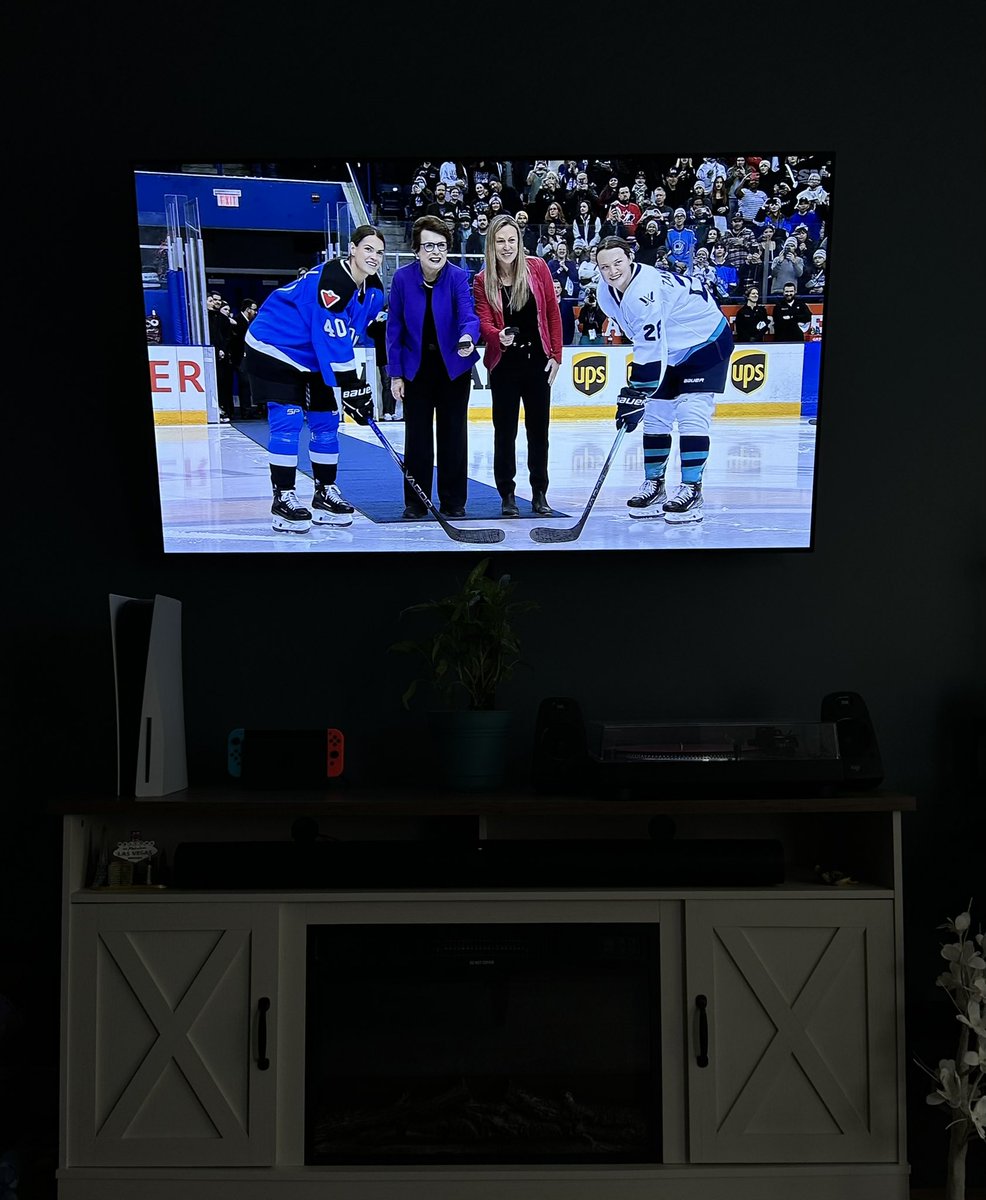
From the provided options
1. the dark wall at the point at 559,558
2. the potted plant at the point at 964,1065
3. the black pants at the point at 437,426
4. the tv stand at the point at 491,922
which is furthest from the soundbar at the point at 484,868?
the black pants at the point at 437,426

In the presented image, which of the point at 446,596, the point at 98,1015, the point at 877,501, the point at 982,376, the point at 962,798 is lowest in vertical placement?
the point at 98,1015

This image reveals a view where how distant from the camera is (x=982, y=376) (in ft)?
8.87

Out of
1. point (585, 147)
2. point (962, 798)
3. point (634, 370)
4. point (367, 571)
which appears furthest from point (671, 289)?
point (962, 798)

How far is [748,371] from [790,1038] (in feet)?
4.76

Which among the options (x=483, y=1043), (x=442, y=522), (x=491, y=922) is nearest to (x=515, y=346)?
(x=442, y=522)

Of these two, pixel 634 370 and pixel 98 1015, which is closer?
pixel 98 1015

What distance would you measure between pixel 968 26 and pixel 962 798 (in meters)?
1.92

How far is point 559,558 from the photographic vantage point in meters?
2.66

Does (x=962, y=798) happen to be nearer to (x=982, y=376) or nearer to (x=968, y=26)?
(x=982, y=376)

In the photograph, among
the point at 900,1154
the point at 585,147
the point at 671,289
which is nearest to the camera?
the point at 900,1154

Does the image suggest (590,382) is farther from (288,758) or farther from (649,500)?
(288,758)

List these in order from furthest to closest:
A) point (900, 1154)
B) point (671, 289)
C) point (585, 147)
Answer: point (585, 147)
point (671, 289)
point (900, 1154)

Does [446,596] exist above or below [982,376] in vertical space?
below

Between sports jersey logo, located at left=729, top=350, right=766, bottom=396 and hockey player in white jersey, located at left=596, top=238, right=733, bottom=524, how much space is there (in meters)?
0.02
